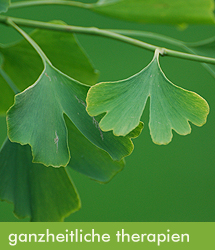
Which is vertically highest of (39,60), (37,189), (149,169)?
(149,169)

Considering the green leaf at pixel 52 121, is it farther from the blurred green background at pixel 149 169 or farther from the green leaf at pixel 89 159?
the blurred green background at pixel 149 169

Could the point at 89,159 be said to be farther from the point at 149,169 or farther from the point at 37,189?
the point at 149,169

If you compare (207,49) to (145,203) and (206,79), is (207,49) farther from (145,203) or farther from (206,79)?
(206,79)

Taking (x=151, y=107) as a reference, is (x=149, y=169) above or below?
above

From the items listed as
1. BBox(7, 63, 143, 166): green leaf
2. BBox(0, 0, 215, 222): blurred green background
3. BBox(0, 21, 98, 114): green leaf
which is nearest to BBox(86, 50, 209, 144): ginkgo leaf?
BBox(7, 63, 143, 166): green leaf

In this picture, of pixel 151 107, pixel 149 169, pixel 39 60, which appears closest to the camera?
pixel 151 107

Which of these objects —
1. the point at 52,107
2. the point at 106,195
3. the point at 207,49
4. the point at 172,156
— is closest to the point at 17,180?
the point at 52,107

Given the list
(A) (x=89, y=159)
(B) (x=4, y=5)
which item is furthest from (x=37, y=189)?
(B) (x=4, y=5)

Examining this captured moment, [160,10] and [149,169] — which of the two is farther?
[149,169]
